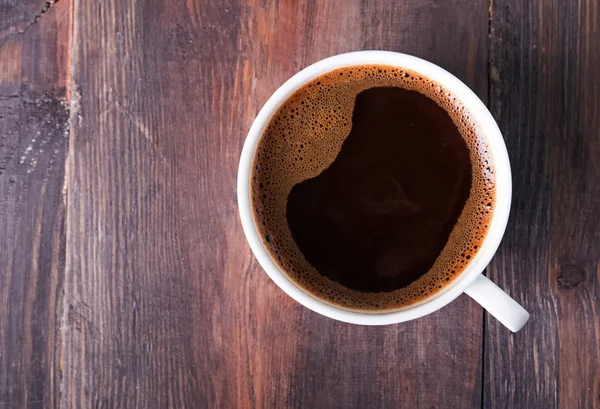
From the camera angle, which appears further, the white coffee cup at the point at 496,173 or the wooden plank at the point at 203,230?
the wooden plank at the point at 203,230

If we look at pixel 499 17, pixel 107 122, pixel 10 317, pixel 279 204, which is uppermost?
pixel 499 17

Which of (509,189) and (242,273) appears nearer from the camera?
(509,189)

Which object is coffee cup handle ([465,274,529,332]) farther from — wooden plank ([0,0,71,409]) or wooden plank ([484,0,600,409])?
wooden plank ([0,0,71,409])

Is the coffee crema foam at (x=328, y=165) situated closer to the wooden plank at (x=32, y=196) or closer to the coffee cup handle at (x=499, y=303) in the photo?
the coffee cup handle at (x=499, y=303)

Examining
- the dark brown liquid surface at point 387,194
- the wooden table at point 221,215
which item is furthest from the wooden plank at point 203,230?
the dark brown liquid surface at point 387,194

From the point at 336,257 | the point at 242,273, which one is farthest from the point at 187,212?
the point at 336,257

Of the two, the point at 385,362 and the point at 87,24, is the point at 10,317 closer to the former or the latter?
the point at 87,24
